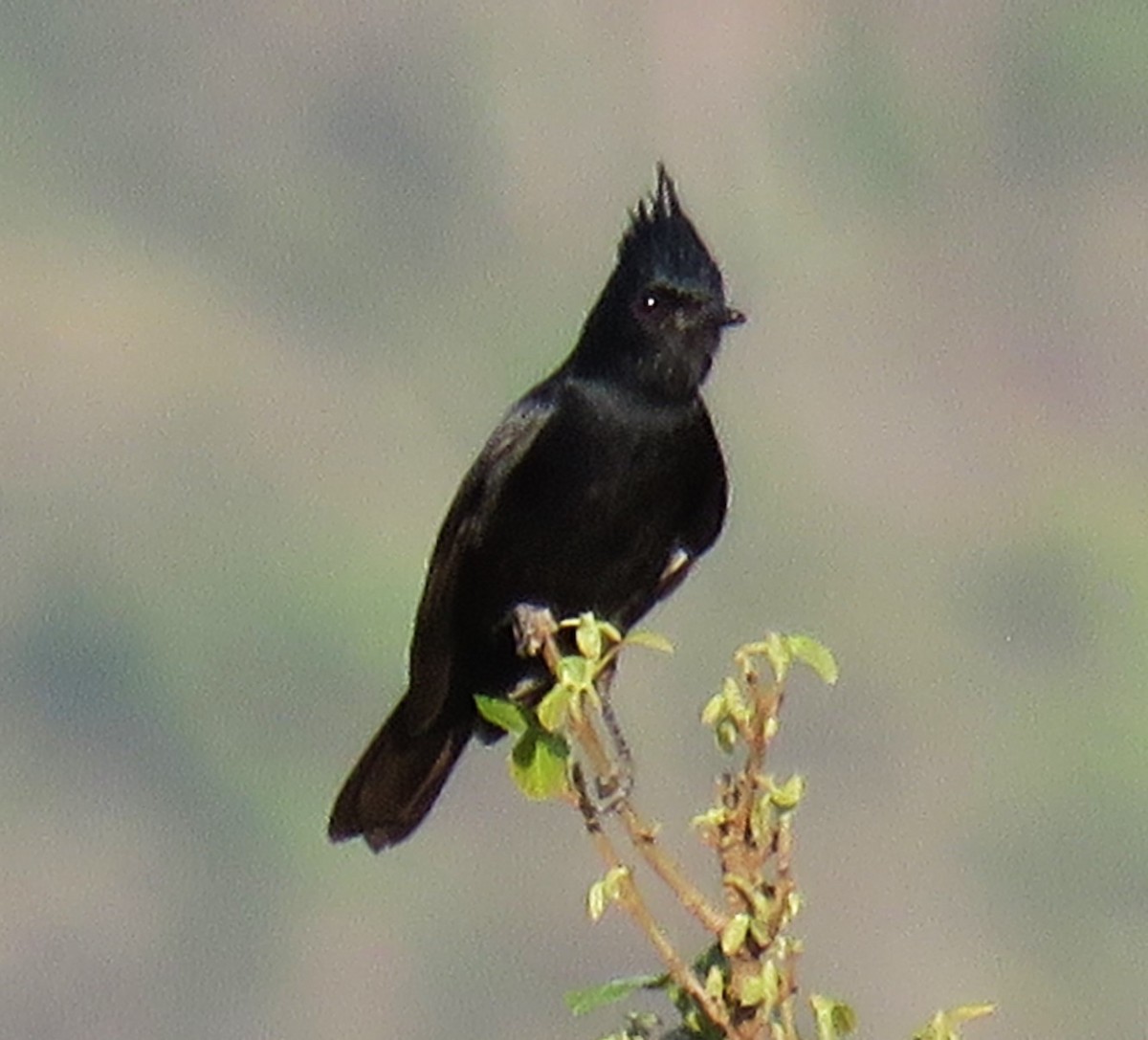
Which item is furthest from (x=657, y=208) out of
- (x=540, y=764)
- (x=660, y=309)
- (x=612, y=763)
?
(x=540, y=764)

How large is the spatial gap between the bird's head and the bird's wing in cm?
15

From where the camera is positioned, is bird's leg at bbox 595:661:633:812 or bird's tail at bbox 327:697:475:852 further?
bird's tail at bbox 327:697:475:852

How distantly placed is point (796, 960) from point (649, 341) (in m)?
2.42

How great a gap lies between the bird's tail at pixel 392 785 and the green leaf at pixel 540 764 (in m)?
1.90

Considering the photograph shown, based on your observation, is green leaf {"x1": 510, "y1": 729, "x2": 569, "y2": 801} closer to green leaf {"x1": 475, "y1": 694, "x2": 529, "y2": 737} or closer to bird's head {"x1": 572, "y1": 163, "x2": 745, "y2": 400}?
green leaf {"x1": 475, "y1": 694, "x2": 529, "y2": 737}

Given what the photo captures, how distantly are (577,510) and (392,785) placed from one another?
0.53m

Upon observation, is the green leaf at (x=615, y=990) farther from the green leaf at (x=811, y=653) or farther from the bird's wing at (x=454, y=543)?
the bird's wing at (x=454, y=543)

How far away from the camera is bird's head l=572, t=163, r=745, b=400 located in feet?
12.2

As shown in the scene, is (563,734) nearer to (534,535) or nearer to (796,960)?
(796,960)

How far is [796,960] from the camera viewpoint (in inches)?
60.6

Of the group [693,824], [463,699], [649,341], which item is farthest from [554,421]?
[693,824]

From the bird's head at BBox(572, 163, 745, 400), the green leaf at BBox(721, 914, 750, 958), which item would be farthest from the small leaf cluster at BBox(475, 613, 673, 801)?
the bird's head at BBox(572, 163, 745, 400)

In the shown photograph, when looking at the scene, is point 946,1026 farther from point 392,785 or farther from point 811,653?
point 392,785

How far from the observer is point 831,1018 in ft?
4.95
